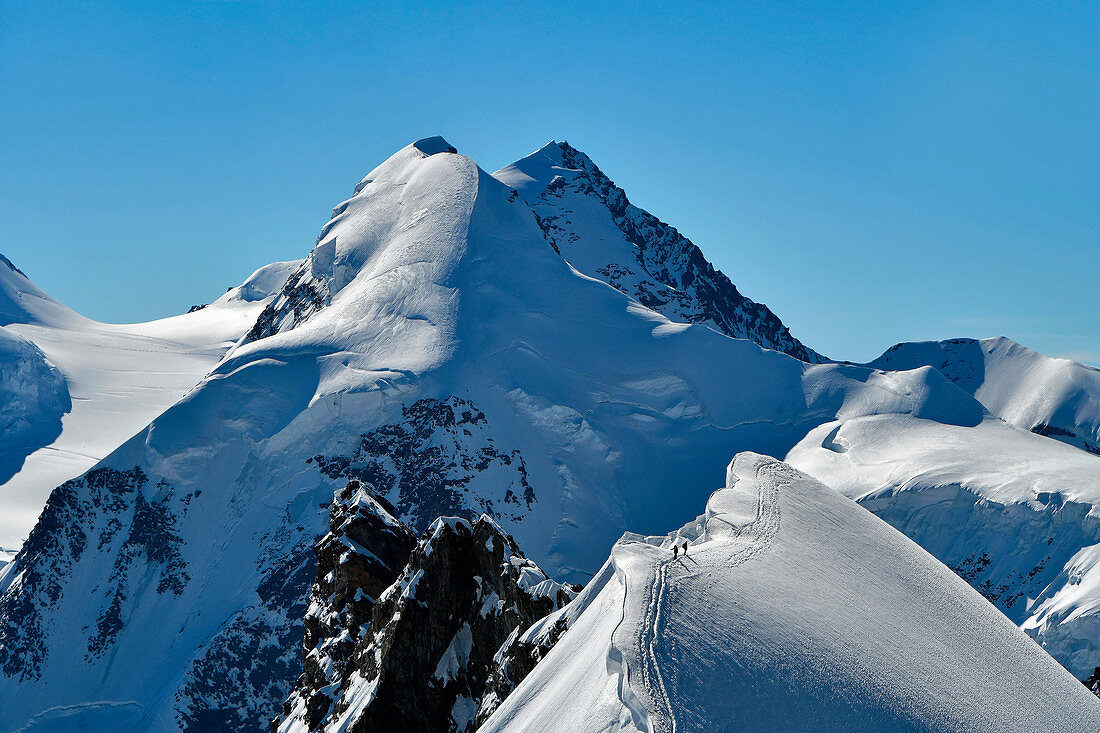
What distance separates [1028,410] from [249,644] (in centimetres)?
13852

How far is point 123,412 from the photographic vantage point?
14400cm

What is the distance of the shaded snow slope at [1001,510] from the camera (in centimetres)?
7944

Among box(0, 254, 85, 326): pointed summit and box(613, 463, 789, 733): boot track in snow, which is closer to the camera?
box(613, 463, 789, 733): boot track in snow

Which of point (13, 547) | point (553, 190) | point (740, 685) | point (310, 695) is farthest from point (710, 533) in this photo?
point (553, 190)

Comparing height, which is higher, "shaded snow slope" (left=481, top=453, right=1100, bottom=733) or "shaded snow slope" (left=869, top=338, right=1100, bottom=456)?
"shaded snow slope" (left=869, top=338, right=1100, bottom=456)

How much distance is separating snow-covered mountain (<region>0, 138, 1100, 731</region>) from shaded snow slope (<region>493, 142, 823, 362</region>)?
110 feet

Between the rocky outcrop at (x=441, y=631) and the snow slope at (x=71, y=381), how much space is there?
89846 mm

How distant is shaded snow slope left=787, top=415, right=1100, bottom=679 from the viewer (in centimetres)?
7944

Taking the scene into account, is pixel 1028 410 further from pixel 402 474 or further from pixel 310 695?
pixel 310 695

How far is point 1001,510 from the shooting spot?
8619 cm

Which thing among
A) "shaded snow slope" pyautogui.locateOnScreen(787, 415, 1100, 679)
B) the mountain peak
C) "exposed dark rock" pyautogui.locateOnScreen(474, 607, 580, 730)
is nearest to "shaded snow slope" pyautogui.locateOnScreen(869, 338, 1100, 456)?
"shaded snow slope" pyautogui.locateOnScreen(787, 415, 1100, 679)

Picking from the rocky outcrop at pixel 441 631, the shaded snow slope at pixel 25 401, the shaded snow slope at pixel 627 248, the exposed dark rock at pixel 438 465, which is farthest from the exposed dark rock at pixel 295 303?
the rocky outcrop at pixel 441 631

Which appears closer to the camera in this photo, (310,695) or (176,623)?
(310,695)

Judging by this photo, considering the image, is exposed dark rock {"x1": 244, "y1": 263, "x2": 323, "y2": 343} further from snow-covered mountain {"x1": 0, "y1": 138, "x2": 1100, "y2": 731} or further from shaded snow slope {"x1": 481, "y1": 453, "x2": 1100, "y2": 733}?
shaded snow slope {"x1": 481, "y1": 453, "x2": 1100, "y2": 733}
